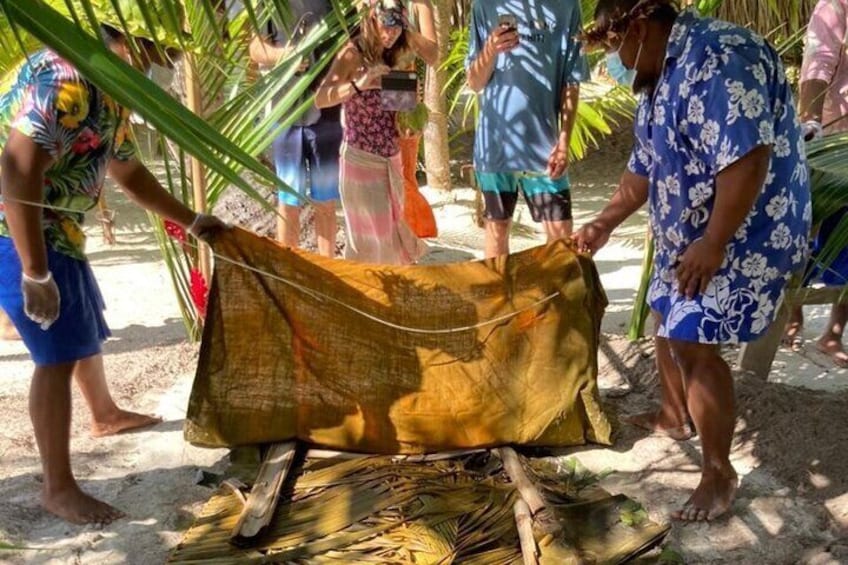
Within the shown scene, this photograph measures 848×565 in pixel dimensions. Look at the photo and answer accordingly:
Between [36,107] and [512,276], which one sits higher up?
[36,107]

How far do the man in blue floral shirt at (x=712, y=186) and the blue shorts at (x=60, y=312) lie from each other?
5.25 ft

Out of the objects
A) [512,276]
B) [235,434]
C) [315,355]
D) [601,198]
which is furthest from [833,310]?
[601,198]

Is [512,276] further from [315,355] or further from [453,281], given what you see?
[315,355]

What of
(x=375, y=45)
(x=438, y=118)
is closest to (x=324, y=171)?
(x=375, y=45)

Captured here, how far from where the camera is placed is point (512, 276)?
3.32 metres

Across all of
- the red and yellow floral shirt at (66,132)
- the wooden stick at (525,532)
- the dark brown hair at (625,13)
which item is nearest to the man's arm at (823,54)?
the dark brown hair at (625,13)

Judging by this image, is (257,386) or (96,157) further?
(257,386)

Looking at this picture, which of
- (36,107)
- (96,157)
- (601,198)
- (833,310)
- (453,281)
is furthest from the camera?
(601,198)

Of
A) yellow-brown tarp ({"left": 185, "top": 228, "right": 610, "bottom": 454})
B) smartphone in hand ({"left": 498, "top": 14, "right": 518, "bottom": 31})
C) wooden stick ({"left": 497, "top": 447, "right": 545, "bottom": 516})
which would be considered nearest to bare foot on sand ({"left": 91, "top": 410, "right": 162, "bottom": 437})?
yellow-brown tarp ({"left": 185, "top": 228, "right": 610, "bottom": 454})

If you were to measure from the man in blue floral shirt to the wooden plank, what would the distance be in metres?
1.17

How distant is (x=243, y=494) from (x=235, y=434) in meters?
0.36

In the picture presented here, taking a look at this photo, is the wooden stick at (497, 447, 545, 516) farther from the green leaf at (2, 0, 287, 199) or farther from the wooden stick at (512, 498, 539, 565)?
the green leaf at (2, 0, 287, 199)

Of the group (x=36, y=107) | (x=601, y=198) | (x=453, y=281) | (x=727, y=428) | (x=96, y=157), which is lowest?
(x=601, y=198)

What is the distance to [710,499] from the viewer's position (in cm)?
280
